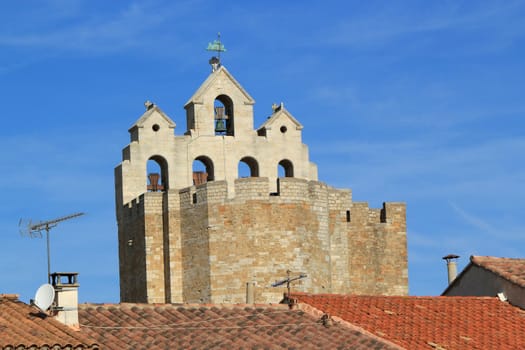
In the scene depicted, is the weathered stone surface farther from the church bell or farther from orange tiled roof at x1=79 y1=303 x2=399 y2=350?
orange tiled roof at x1=79 y1=303 x2=399 y2=350

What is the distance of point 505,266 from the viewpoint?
54.0m

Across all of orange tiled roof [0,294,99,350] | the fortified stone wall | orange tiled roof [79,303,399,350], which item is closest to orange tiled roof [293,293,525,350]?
orange tiled roof [79,303,399,350]

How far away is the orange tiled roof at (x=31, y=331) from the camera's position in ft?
128

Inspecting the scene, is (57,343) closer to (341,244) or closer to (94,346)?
(94,346)

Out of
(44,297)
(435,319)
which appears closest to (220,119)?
(435,319)

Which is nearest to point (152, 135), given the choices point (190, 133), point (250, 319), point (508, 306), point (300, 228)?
point (190, 133)

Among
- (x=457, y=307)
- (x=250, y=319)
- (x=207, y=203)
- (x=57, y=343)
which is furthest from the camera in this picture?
(x=207, y=203)

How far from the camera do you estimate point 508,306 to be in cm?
5212

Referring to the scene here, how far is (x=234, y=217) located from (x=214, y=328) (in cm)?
Result: 2749

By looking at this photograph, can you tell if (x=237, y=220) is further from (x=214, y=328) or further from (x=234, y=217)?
(x=214, y=328)

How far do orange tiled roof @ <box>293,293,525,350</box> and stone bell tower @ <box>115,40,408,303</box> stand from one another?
61.1 feet

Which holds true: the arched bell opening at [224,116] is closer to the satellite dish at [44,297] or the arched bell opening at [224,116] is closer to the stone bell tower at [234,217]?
the stone bell tower at [234,217]

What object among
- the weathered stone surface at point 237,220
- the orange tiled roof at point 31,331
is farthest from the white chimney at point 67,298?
the weathered stone surface at point 237,220

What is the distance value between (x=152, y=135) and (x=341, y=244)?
25.4ft
